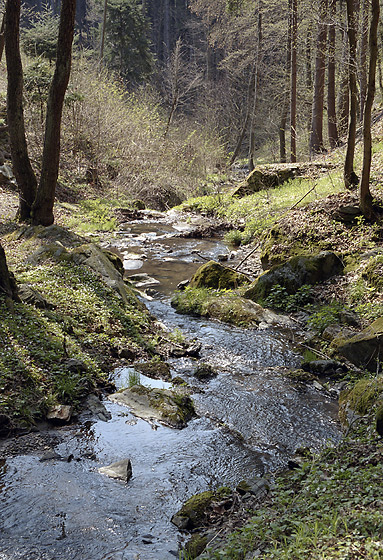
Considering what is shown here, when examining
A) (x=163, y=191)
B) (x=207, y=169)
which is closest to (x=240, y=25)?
(x=207, y=169)

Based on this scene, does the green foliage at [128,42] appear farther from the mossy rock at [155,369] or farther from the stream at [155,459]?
the stream at [155,459]

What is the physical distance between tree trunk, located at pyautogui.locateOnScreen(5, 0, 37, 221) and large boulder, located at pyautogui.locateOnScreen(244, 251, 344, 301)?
226 inches

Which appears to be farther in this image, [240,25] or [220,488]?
[240,25]

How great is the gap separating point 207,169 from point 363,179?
15.7 meters

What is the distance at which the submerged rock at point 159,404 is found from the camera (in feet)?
17.4

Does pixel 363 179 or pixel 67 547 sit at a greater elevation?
pixel 363 179

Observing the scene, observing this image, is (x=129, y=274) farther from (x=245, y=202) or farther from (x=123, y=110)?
(x=123, y=110)

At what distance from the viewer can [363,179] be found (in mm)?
10078

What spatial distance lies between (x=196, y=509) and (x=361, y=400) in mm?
2409

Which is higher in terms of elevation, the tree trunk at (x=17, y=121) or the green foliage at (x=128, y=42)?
the green foliage at (x=128, y=42)

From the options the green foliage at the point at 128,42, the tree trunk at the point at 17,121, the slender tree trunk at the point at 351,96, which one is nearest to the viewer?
the slender tree trunk at the point at 351,96

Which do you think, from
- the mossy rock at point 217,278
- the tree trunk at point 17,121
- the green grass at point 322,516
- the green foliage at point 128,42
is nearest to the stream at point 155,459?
the green grass at point 322,516

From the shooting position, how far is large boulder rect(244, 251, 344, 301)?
975 cm

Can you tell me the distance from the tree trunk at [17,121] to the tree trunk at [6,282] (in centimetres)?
543
